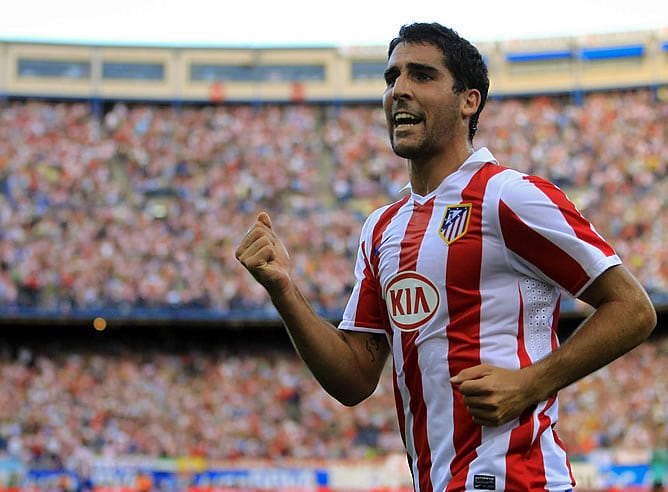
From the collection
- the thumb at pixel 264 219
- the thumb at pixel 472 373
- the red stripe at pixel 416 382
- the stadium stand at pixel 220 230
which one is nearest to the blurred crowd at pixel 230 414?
the stadium stand at pixel 220 230

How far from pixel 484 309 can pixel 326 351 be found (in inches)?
25.2

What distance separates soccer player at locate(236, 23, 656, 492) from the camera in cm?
288

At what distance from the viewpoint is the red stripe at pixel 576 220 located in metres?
2.94

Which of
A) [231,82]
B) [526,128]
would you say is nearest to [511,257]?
[526,128]

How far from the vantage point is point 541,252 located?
2992 mm

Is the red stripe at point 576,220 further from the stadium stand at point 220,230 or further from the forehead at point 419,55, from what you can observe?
the stadium stand at point 220,230

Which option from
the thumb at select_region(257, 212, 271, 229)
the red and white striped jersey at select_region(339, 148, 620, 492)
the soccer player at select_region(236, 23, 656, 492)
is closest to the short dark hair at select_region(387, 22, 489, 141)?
the soccer player at select_region(236, 23, 656, 492)

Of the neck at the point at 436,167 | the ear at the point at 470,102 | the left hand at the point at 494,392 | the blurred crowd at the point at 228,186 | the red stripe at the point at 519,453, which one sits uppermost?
the blurred crowd at the point at 228,186

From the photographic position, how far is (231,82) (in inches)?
Answer: 1346

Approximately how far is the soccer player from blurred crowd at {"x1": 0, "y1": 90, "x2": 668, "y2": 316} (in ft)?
78.2

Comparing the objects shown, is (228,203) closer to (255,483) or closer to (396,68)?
(255,483)

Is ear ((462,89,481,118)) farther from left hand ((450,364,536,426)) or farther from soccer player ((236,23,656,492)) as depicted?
left hand ((450,364,536,426))

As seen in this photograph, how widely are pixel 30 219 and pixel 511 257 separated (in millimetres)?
27218

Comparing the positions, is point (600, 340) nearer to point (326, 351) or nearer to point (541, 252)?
point (541, 252)
